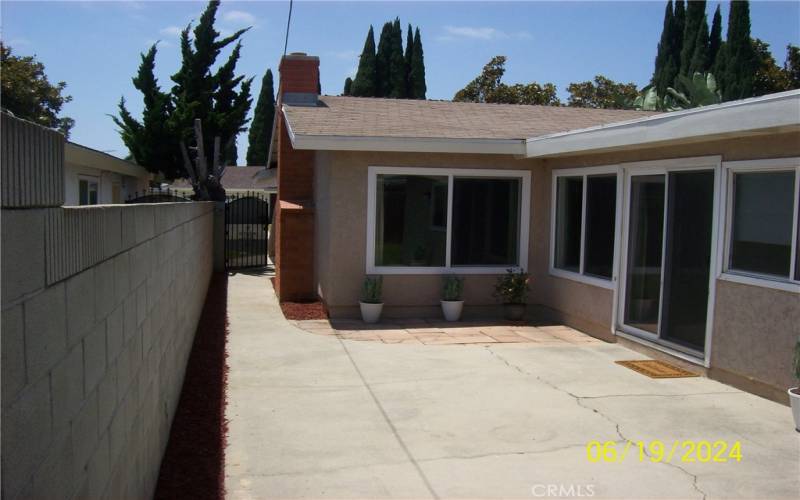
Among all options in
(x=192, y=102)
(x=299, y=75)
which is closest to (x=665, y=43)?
(x=192, y=102)

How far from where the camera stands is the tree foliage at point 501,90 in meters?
36.8

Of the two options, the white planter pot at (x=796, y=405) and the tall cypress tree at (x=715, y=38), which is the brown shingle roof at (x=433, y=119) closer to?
the white planter pot at (x=796, y=405)

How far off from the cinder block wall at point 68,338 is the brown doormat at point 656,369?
5.40 metres

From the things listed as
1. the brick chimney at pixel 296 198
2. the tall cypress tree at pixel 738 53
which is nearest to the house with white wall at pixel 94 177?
the brick chimney at pixel 296 198

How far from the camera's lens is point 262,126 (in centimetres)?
4875

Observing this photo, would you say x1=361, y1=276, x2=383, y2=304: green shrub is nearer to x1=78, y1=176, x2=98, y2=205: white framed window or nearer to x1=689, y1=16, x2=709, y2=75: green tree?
x1=78, y1=176, x2=98, y2=205: white framed window

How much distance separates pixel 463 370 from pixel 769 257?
326cm

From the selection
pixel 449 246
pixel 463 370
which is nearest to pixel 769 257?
pixel 463 370

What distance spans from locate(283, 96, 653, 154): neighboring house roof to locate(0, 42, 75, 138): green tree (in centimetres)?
2176

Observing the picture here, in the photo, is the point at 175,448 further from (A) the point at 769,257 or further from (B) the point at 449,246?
(B) the point at 449,246

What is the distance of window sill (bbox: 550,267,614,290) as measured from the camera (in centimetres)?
931

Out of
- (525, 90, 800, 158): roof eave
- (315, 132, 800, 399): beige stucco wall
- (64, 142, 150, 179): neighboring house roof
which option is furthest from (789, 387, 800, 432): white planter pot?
(64, 142, 150, 179): neighboring house roof

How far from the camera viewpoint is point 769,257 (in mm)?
6605
